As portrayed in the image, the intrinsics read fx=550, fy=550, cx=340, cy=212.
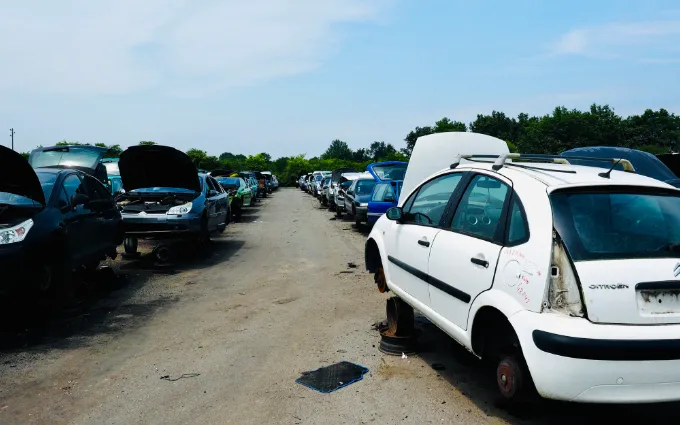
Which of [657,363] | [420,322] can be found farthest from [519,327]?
[420,322]

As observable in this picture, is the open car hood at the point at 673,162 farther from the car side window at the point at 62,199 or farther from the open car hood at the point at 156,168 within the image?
the car side window at the point at 62,199

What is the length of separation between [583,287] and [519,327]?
46 cm

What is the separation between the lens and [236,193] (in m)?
20.9

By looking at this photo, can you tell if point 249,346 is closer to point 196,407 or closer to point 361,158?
point 196,407

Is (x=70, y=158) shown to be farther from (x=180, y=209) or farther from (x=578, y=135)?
(x=578, y=135)

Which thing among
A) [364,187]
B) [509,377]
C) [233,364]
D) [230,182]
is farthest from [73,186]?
[230,182]

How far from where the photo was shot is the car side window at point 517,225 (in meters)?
3.65

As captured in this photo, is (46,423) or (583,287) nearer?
(583,287)

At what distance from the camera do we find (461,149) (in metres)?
7.23

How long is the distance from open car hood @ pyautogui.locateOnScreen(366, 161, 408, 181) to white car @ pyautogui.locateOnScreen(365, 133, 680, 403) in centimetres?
1142

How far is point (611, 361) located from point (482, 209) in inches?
61.6

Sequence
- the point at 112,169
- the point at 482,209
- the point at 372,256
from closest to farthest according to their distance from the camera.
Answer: the point at 482,209, the point at 372,256, the point at 112,169

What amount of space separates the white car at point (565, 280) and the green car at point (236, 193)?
1621 centimetres

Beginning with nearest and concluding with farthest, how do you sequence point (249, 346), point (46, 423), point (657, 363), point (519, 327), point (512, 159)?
point (657, 363), point (519, 327), point (46, 423), point (512, 159), point (249, 346)
